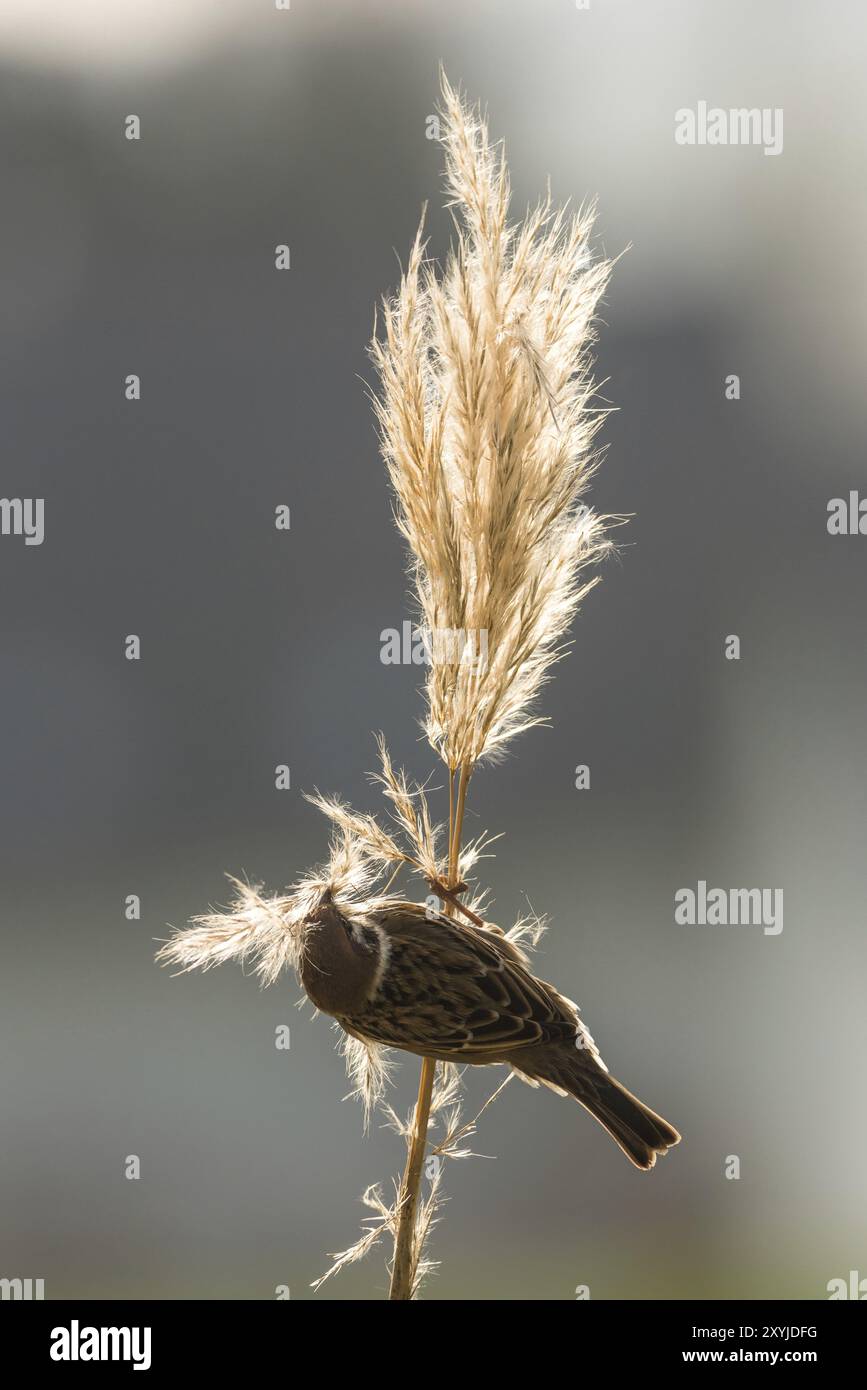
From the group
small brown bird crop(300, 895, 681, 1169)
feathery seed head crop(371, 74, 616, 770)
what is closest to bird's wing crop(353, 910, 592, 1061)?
small brown bird crop(300, 895, 681, 1169)

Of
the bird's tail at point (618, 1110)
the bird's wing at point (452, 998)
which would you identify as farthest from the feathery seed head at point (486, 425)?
the bird's tail at point (618, 1110)

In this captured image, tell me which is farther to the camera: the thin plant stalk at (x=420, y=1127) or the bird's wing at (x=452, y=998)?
the thin plant stalk at (x=420, y=1127)

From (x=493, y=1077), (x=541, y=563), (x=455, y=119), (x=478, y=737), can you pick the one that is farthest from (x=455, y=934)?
(x=493, y=1077)

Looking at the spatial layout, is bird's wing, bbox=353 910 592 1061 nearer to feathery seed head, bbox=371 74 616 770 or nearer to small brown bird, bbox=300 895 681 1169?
small brown bird, bbox=300 895 681 1169

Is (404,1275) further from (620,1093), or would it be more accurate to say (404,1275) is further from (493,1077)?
(493,1077)

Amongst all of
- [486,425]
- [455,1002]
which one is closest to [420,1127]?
[455,1002]

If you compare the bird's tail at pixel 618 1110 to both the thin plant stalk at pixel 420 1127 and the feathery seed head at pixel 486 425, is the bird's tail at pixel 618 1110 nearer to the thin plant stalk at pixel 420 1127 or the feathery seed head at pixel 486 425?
the thin plant stalk at pixel 420 1127

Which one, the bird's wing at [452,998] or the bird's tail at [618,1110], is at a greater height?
the bird's wing at [452,998]
